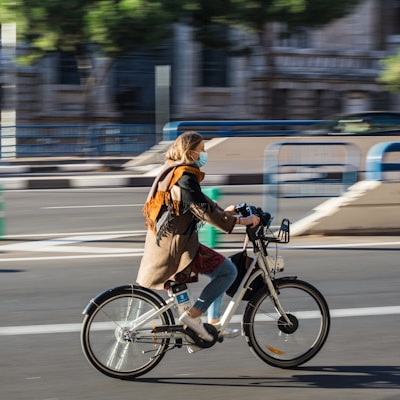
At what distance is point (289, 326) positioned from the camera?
19.2ft

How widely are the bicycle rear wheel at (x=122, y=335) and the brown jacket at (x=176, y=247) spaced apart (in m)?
0.17

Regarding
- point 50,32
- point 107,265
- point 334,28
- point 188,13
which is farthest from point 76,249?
point 334,28

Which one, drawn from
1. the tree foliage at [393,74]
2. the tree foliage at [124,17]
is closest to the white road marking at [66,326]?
the tree foliage at [124,17]

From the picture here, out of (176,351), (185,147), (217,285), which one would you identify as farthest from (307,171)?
(185,147)

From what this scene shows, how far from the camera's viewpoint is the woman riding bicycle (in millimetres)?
5352

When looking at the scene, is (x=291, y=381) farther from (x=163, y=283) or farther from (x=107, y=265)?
(x=107, y=265)

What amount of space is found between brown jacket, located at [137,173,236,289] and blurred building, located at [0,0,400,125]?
70.4 feet

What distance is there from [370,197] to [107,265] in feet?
11.9

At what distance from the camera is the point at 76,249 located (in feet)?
34.5

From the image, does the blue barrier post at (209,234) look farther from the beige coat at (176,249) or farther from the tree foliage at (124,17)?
the tree foliage at (124,17)

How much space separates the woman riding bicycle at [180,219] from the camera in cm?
535

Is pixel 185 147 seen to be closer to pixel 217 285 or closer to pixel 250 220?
pixel 250 220

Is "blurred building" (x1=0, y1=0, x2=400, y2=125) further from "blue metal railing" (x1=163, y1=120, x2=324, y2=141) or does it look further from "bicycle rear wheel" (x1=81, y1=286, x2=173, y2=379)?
"bicycle rear wheel" (x1=81, y1=286, x2=173, y2=379)

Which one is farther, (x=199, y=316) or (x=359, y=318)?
(x=359, y=318)
